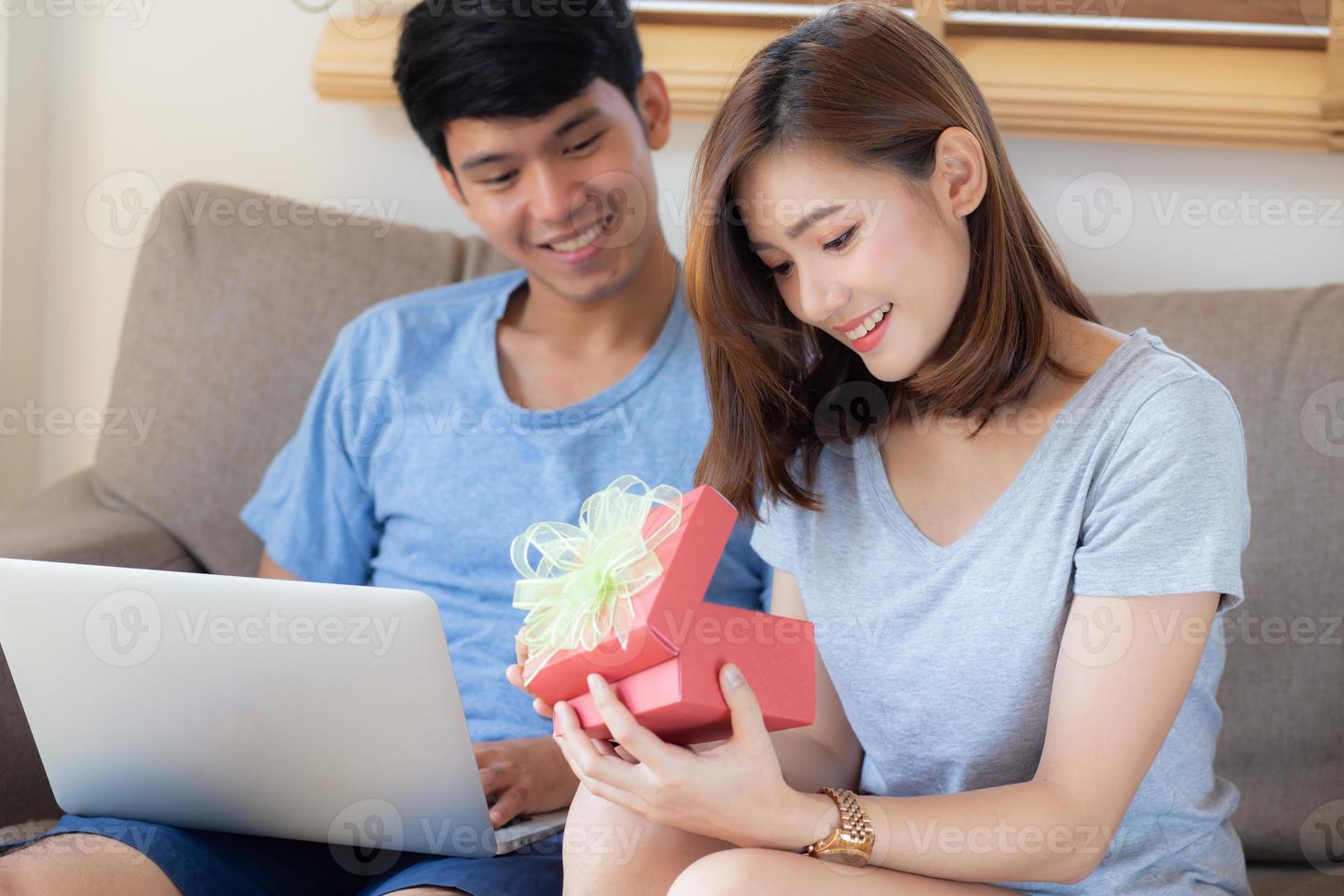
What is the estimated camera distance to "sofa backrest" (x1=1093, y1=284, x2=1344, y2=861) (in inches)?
58.3

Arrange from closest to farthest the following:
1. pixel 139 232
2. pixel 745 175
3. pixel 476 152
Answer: pixel 745 175 → pixel 476 152 → pixel 139 232

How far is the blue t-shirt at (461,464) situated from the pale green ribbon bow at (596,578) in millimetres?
480

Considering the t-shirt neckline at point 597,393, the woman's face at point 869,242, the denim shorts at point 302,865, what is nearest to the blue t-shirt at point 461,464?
the t-shirt neckline at point 597,393

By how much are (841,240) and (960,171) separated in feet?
0.40

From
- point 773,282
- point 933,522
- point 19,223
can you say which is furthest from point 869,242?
point 19,223

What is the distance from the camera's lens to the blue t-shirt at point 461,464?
5.03 feet

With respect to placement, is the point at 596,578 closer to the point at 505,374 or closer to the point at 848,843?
the point at 848,843

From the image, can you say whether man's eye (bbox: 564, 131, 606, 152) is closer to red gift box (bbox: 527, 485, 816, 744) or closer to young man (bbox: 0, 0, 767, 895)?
young man (bbox: 0, 0, 767, 895)

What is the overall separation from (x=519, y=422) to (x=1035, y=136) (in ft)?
2.94

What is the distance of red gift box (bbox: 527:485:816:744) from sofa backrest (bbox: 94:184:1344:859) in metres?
0.77

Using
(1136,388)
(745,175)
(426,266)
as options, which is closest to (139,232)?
(426,266)

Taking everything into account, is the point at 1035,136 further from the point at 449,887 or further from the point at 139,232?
the point at 139,232

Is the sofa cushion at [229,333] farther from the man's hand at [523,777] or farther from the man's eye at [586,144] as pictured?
the man's hand at [523,777]

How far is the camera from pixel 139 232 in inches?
87.0
